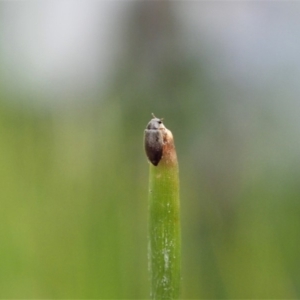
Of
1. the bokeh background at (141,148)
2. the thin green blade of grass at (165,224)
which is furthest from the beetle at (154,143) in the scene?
the bokeh background at (141,148)

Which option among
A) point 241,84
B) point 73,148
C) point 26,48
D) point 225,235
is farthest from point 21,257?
point 241,84

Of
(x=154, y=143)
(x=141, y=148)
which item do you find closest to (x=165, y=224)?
(x=154, y=143)

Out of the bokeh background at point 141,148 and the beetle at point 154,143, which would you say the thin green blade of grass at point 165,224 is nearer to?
the beetle at point 154,143

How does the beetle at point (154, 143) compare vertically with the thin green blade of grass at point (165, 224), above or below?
above

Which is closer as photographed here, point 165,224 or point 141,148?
point 165,224

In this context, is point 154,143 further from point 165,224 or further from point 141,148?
point 141,148

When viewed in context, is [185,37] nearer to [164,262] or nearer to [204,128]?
[204,128]
